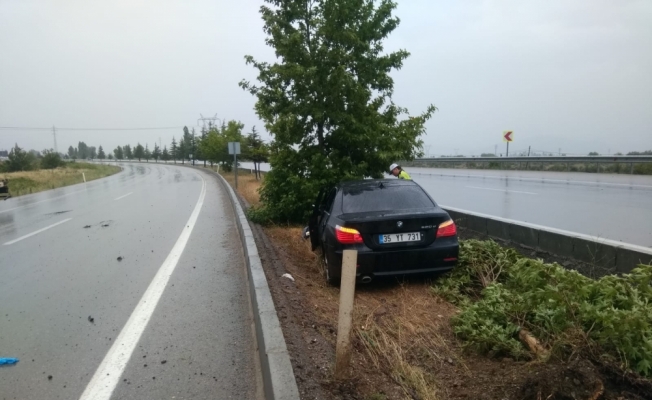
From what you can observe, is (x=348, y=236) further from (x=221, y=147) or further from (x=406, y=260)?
(x=221, y=147)

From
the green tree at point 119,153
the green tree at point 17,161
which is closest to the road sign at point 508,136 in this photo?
the green tree at point 17,161

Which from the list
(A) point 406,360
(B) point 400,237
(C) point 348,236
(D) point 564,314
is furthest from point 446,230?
(A) point 406,360

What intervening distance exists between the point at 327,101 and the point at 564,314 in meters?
7.17

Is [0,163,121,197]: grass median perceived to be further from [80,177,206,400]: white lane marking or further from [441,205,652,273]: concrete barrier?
[441,205,652,273]: concrete barrier

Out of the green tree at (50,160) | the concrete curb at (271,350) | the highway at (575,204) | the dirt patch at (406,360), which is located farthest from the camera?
the green tree at (50,160)

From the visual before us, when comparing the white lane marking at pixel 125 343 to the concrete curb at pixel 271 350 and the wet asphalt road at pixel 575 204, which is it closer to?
the concrete curb at pixel 271 350

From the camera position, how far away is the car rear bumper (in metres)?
5.36

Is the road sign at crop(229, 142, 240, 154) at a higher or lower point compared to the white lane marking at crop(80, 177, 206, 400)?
higher

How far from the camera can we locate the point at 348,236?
214 inches

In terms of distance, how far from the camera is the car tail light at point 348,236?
213 inches

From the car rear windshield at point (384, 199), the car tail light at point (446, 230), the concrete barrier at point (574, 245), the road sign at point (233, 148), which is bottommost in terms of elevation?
the concrete barrier at point (574, 245)

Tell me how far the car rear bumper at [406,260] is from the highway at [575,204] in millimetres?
2971

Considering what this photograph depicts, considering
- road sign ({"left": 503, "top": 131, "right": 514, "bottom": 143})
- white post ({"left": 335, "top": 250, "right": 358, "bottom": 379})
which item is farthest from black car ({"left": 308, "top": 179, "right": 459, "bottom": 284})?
road sign ({"left": 503, "top": 131, "right": 514, "bottom": 143})

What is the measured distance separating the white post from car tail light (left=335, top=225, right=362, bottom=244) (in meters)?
2.07
